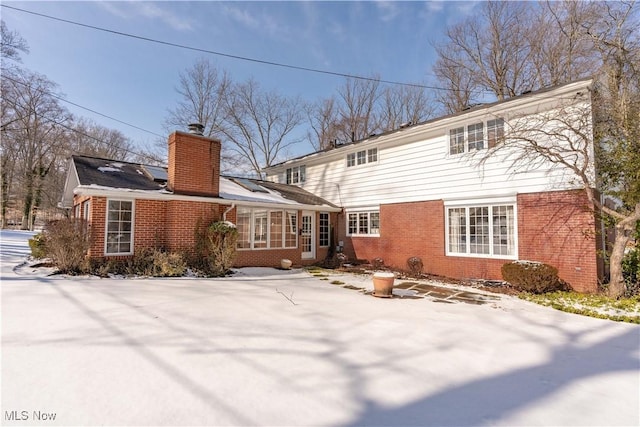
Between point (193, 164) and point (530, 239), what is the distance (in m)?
11.0

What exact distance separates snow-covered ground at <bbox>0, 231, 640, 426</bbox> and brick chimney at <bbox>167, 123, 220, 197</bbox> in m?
4.76

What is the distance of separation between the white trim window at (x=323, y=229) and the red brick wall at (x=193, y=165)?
534 centimetres

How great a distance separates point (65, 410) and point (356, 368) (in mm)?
2755

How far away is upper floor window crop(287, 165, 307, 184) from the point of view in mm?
16766

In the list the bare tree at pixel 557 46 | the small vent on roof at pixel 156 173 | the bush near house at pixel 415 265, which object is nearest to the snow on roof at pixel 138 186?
the small vent on roof at pixel 156 173

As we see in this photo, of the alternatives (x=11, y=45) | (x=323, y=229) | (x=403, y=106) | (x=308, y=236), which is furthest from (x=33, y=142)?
(x=403, y=106)

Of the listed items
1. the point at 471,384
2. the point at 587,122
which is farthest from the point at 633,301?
the point at 471,384

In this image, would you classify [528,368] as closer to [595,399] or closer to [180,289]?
[595,399]

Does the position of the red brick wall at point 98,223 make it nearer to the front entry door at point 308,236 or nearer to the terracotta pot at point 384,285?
the front entry door at point 308,236

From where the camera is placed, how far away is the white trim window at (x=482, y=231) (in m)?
9.24

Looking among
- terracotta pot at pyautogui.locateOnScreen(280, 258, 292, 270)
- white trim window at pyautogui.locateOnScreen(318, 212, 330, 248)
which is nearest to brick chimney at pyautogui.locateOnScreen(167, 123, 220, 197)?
terracotta pot at pyautogui.locateOnScreen(280, 258, 292, 270)

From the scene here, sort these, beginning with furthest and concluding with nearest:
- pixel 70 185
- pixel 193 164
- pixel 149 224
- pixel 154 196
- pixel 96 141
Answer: pixel 96 141 < pixel 70 185 < pixel 193 164 < pixel 149 224 < pixel 154 196

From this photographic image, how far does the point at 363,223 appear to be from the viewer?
13617mm
